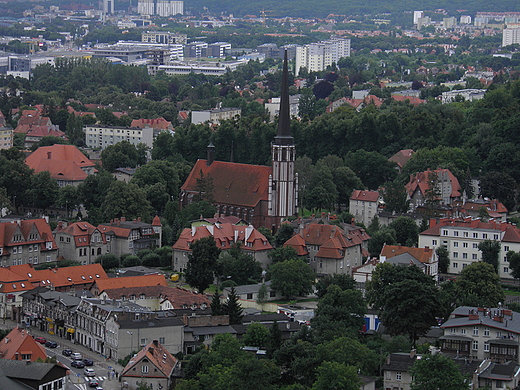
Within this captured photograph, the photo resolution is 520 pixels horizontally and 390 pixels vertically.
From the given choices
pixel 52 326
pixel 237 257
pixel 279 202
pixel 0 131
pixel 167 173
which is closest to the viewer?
pixel 52 326

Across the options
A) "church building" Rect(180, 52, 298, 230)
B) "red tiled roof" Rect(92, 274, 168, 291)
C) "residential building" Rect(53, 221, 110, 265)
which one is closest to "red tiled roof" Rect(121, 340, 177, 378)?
"red tiled roof" Rect(92, 274, 168, 291)

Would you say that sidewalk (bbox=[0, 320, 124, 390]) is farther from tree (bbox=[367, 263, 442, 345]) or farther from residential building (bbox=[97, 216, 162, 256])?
residential building (bbox=[97, 216, 162, 256])

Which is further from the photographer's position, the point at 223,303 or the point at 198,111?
the point at 198,111

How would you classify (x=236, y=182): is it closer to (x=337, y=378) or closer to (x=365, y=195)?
Answer: (x=365, y=195)

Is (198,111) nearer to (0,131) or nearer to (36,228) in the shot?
(0,131)

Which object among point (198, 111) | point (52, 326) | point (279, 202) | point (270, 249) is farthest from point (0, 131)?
point (52, 326)

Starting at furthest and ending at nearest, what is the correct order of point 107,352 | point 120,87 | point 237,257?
1. point 120,87
2. point 237,257
3. point 107,352
